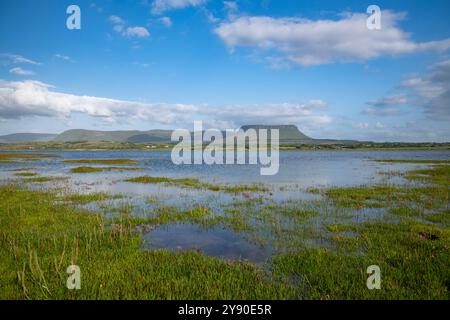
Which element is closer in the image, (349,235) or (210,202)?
(349,235)

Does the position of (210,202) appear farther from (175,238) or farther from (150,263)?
(150,263)

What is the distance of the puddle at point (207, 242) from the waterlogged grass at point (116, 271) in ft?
3.20

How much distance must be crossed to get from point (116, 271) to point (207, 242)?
17.0 feet

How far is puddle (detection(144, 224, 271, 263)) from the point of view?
40.7 feet

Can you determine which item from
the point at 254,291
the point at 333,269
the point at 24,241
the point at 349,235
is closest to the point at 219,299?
the point at 254,291

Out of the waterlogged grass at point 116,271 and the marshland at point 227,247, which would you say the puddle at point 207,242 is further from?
the waterlogged grass at point 116,271

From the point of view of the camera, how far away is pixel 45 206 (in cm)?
2120

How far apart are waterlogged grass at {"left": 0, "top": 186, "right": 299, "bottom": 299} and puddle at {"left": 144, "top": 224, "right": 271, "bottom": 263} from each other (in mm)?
975

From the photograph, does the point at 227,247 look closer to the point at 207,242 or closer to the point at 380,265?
the point at 207,242

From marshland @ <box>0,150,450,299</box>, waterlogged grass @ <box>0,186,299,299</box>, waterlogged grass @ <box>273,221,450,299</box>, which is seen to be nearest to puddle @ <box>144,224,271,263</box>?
marshland @ <box>0,150,450,299</box>

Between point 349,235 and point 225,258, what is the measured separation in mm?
7494

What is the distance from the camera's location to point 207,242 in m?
14.0

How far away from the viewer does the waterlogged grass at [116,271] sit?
340 inches

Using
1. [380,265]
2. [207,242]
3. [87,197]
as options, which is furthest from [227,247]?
[87,197]
